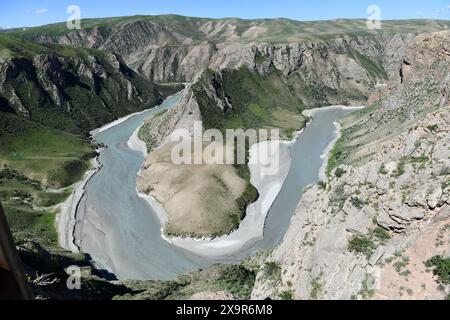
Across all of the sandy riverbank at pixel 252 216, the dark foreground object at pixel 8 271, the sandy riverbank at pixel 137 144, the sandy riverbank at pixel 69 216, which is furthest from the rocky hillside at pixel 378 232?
the sandy riverbank at pixel 137 144

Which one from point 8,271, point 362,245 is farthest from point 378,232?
point 8,271

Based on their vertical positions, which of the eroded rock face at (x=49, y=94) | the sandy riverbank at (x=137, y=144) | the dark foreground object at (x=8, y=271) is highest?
the eroded rock face at (x=49, y=94)

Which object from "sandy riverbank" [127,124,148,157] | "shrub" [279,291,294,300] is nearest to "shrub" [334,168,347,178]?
"shrub" [279,291,294,300]

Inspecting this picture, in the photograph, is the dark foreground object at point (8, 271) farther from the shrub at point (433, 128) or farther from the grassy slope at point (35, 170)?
the grassy slope at point (35, 170)

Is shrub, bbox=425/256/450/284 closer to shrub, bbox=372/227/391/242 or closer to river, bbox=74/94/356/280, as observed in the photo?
shrub, bbox=372/227/391/242

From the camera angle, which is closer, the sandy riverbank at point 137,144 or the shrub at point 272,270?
the shrub at point 272,270

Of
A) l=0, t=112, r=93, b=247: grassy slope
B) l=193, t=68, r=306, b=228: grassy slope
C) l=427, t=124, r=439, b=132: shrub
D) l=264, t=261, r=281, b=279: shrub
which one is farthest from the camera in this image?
l=193, t=68, r=306, b=228: grassy slope
